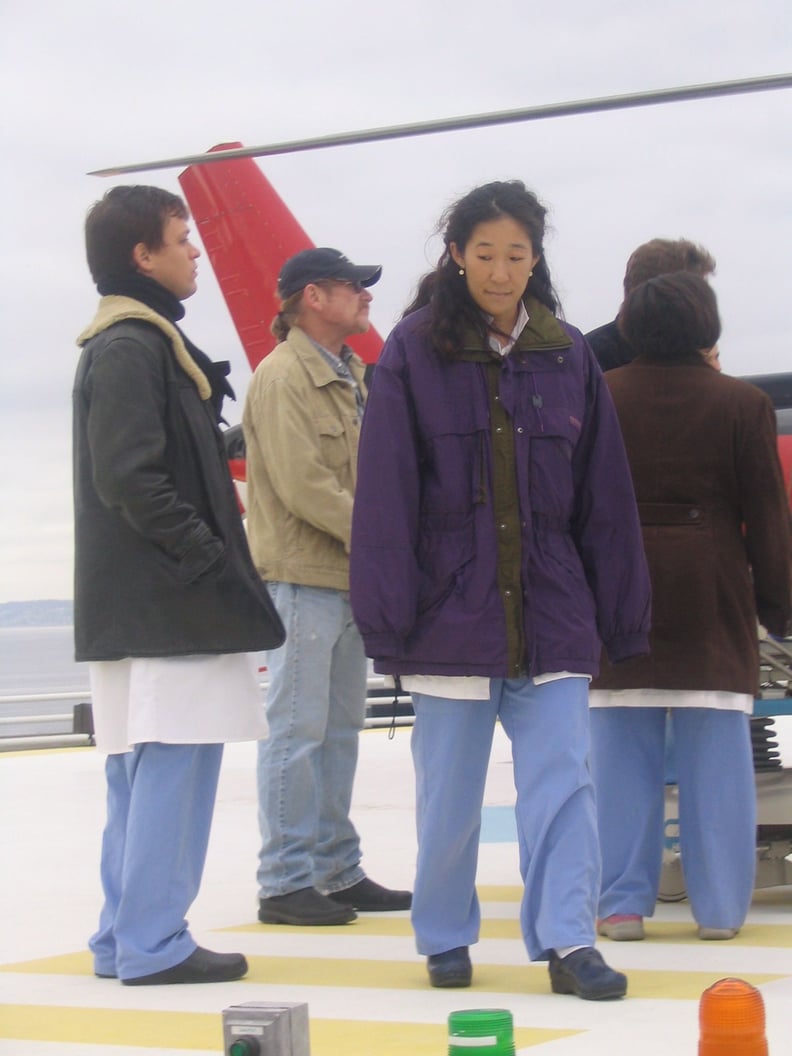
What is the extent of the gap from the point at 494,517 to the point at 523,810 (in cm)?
63

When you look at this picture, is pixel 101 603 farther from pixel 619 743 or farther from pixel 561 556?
pixel 619 743

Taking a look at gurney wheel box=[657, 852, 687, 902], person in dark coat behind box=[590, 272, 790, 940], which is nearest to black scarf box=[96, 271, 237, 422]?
person in dark coat behind box=[590, 272, 790, 940]

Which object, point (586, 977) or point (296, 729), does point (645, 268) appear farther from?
point (586, 977)

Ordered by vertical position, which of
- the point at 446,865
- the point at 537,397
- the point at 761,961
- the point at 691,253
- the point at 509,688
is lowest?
the point at 761,961

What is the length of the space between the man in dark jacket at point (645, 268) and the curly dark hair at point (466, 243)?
0.84 metres

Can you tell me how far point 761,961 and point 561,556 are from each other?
102cm

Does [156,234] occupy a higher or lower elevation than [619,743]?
higher

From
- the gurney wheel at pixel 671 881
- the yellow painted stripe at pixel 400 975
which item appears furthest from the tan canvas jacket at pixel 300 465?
the gurney wheel at pixel 671 881

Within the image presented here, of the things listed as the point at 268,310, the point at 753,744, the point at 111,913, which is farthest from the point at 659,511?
the point at 268,310

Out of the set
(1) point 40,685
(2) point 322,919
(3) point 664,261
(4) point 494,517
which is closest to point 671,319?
(3) point 664,261

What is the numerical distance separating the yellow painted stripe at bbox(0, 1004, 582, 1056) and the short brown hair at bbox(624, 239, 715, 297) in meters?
2.31

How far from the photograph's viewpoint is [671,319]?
4.45 m

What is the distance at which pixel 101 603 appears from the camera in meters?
3.96

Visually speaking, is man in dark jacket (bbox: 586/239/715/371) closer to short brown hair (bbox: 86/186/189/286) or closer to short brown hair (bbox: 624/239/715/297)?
short brown hair (bbox: 624/239/715/297)
